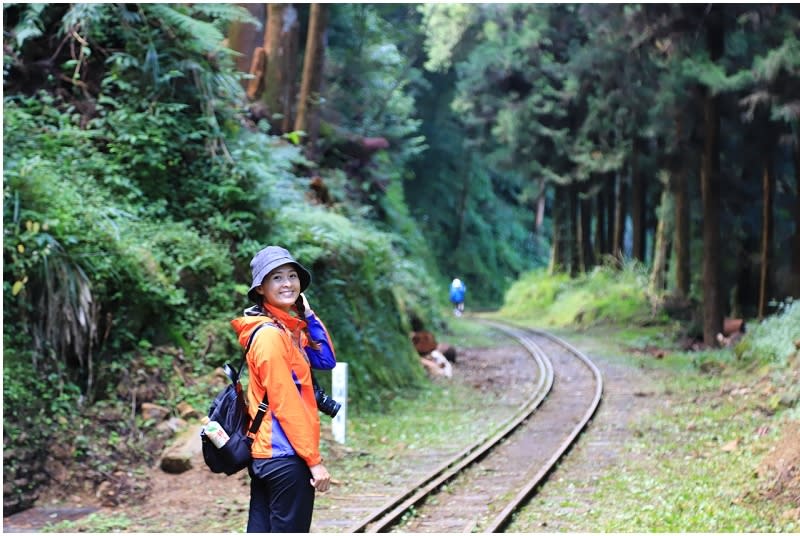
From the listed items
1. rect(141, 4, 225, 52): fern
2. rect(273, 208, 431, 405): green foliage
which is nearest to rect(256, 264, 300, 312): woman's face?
rect(273, 208, 431, 405): green foliage

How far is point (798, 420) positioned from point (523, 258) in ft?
167

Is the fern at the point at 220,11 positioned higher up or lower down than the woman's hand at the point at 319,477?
higher up

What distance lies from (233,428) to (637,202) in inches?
1063

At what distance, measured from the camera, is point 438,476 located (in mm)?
9102

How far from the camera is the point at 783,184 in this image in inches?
948

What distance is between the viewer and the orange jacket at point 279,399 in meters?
3.96

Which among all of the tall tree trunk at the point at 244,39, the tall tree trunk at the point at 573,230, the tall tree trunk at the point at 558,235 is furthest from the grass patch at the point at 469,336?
the tall tree trunk at the point at 244,39

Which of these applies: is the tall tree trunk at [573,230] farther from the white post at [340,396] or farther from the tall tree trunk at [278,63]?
the white post at [340,396]

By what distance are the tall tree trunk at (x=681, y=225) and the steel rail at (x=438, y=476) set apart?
9.44 m

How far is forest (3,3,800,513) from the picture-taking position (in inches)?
353

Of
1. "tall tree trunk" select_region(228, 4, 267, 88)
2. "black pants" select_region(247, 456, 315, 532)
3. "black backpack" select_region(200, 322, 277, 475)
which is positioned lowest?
"black pants" select_region(247, 456, 315, 532)

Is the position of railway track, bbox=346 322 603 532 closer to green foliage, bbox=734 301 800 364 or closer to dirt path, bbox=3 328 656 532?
dirt path, bbox=3 328 656 532

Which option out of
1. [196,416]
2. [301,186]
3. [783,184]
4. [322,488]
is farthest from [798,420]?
[783,184]

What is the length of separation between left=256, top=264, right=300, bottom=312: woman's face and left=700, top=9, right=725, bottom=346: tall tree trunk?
1687cm
